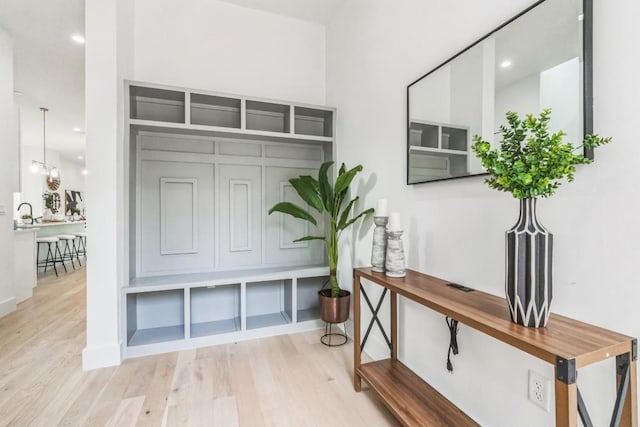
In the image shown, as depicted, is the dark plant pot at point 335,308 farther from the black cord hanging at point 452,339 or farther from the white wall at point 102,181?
the white wall at point 102,181

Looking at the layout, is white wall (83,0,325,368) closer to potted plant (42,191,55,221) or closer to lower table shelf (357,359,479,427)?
lower table shelf (357,359,479,427)

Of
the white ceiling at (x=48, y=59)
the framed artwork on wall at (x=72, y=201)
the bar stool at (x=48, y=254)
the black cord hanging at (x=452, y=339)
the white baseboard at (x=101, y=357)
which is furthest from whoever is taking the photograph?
the framed artwork on wall at (x=72, y=201)

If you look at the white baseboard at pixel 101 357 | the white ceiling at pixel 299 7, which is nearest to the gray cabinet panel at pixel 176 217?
the white baseboard at pixel 101 357

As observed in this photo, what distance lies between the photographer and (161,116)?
8.91 ft

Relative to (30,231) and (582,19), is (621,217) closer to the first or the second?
(582,19)

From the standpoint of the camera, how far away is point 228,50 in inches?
114

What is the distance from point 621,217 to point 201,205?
285 centimetres

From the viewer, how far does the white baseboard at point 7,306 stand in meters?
3.15

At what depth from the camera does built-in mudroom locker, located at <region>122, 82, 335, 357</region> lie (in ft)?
8.29

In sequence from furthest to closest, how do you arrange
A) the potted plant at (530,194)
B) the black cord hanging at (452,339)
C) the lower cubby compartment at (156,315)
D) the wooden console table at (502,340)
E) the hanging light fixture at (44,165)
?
the hanging light fixture at (44,165) < the lower cubby compartment at (156,315) < the black cord hanging at (452,339) < the potted plant at (530,194) < the wooden console table at (502,340)

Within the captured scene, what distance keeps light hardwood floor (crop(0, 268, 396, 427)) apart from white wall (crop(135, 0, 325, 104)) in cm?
241

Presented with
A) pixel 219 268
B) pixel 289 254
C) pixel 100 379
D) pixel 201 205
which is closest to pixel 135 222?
pixel 201 205

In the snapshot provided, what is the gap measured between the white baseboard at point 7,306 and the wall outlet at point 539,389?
472 cm

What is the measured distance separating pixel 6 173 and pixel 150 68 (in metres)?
2.22
